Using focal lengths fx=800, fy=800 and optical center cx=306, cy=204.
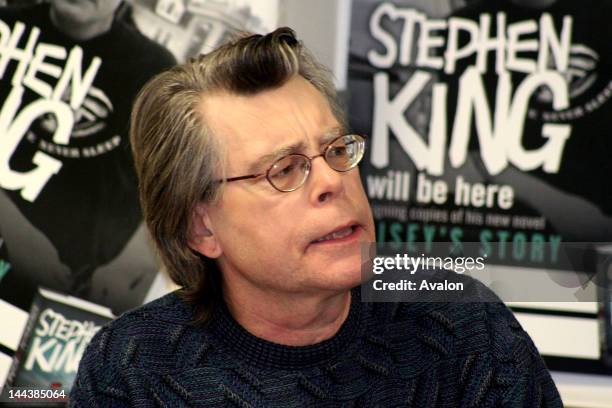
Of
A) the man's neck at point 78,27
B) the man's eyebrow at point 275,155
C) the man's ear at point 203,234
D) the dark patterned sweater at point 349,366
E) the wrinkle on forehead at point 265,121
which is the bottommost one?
the dark patterned sweater at point 349,366

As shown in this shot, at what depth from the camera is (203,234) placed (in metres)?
1.72

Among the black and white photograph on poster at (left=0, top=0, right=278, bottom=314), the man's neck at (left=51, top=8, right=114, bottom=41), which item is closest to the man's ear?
the black and white photograph on poster at (left=0, top=0, right=278, bottom=314)

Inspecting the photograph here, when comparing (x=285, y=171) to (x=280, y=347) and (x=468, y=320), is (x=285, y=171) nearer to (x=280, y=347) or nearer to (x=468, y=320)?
(x=280, y=347)

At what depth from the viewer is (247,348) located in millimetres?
1627

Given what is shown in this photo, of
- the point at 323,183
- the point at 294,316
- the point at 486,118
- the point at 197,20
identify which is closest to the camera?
the point at 323,183

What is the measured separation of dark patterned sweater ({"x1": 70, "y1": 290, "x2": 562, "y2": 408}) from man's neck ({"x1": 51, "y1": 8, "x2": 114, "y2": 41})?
100 centimetres

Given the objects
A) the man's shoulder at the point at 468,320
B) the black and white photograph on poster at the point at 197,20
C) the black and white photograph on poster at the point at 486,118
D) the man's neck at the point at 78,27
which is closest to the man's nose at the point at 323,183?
the man's shoulder at the point at 468,320

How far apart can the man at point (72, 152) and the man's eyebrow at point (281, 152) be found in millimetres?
867

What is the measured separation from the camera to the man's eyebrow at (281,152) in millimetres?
1546

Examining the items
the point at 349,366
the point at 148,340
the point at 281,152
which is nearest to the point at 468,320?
the point at 349,366

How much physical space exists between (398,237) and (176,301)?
0.73 m

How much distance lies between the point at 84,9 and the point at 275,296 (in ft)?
3.75

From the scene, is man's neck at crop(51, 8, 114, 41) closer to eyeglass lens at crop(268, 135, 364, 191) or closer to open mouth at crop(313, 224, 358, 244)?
eyeglass lens at crop(268, 135, 364, 191)

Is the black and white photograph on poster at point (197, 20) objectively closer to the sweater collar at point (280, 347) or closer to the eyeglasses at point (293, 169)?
the eyeglasses at point (293, 169)
